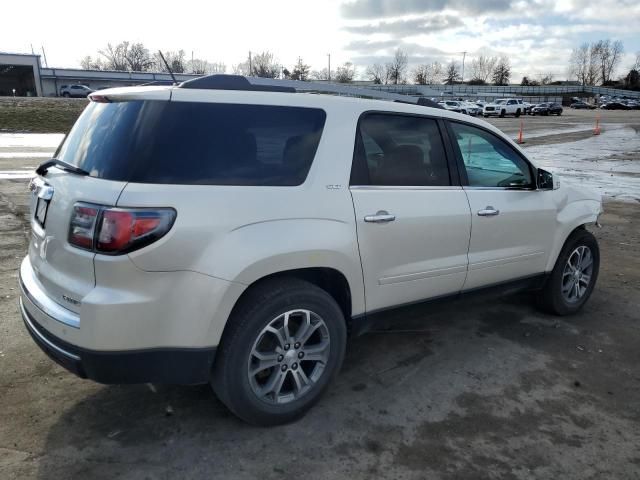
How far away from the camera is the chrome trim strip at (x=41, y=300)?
8.38 feet

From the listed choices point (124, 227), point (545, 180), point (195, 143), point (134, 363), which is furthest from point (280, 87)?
point (545, 180)

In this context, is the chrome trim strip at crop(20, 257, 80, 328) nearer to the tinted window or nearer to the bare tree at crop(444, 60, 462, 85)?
the tinted window

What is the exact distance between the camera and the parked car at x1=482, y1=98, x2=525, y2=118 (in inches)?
2089

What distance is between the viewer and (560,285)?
4.70 m

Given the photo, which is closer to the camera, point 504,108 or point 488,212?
point 488,212

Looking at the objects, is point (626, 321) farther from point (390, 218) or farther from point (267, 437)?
point (267, 437)

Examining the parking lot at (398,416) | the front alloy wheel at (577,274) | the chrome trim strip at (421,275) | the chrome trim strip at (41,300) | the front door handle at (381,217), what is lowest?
the parking lot at (398,416)

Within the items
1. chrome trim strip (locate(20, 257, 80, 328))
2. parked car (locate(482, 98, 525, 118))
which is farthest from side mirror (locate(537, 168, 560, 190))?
parked car (locate(482, 98, 525, 118))

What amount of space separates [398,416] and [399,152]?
1683 millimetres

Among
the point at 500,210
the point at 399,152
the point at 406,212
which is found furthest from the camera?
the point at 500,210

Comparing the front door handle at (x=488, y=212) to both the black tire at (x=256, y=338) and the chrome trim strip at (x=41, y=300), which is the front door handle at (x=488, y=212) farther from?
the chrome trim strip at (x=41, y=300)

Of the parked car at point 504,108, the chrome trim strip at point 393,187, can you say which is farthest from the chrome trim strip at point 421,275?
the parked car at point 504,108

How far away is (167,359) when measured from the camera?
260 centimetres

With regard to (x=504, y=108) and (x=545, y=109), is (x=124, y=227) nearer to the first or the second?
(x=504, y=108)
